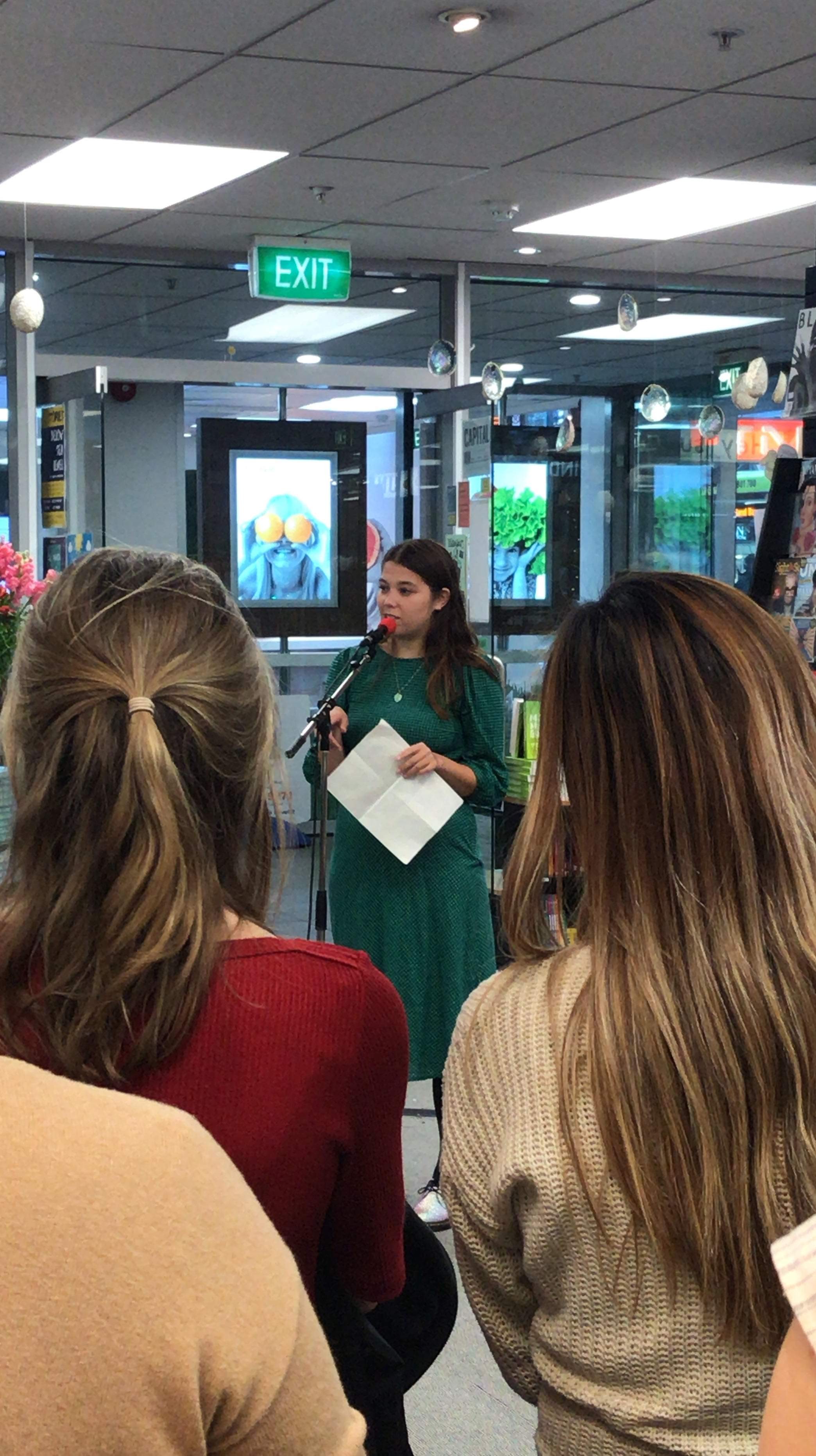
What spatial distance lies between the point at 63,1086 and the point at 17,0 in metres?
3.69

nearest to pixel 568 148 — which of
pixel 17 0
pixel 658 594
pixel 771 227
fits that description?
pixel 771 227

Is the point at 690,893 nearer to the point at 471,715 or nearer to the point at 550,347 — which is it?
the point at 471,715

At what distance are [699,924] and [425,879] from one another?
2302 mm

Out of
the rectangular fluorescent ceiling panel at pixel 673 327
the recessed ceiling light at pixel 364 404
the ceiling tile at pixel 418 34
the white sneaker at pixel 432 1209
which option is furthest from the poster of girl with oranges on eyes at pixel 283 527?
the white sneaker at pixel 432 1209

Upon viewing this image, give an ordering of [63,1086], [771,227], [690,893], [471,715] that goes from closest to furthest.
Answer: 1. [63,1086]
2. [690,893]
3. [471,715]
4. [771,227]

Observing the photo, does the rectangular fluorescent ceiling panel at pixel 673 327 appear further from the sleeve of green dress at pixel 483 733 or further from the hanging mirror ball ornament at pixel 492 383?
the sleeve of green dress at pixel 483 733

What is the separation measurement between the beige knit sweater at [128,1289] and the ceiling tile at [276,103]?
13.3 ft

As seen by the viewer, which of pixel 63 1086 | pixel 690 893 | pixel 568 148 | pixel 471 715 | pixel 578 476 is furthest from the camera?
pixel 578 476

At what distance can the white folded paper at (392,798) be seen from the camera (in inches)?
130

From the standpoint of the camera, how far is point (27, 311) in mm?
5805

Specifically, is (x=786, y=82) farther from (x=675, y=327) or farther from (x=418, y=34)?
(x=675, y=327)

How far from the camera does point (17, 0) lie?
365 centimetres

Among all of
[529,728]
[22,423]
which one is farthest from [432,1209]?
[22,423]

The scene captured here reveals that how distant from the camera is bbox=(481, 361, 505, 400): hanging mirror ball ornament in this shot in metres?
6.25
